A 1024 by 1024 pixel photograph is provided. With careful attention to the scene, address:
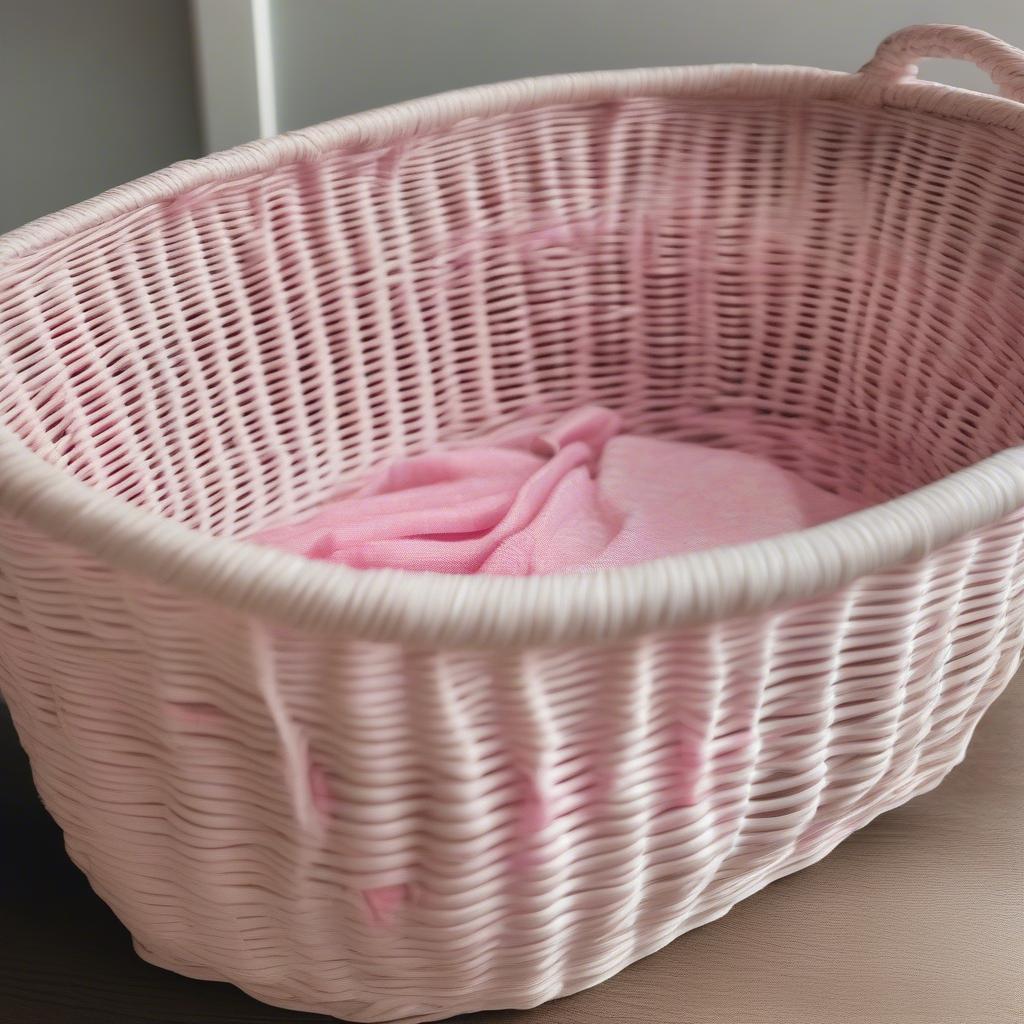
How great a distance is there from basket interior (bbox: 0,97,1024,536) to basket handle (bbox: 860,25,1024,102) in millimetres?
39

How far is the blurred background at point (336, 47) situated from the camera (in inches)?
49.6

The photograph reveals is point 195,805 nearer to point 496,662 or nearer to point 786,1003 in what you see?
point 496,662

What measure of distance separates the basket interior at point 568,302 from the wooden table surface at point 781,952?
31 centimetres

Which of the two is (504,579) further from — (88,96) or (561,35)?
(88,96)

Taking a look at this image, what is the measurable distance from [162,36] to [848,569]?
1.03m

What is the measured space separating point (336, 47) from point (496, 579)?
0.94m

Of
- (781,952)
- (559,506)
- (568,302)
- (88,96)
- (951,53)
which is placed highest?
(951,53)

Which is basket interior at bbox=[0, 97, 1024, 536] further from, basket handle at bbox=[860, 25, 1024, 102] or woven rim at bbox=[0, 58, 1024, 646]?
woven rim at bbox=[0, 58, 1024, 646]

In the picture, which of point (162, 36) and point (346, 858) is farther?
point (162, 36)

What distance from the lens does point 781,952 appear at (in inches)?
33.2

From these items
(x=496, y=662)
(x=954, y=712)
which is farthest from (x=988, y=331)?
(x=496, y=662)

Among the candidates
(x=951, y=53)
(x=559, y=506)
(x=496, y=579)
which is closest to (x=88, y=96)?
(x=559, y=506)

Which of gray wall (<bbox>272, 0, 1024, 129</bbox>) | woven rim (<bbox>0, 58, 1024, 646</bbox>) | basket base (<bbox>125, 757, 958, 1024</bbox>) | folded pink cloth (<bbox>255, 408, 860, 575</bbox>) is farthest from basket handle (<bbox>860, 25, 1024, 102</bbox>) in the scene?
basket base (<bbox>125, 757, 958, 1024</bbox>)

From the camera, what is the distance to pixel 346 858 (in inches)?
24.2
